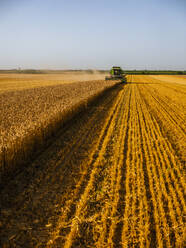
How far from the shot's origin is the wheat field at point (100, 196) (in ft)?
11.2

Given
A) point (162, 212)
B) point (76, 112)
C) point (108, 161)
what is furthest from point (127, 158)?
point (76, 112)

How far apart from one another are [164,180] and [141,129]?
13.7 ft

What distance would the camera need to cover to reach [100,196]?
4402 millimetres

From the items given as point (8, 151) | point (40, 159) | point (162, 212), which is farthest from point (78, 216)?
point (40, 159)

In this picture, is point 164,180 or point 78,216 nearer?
point 78,216

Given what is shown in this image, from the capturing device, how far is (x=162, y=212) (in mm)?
3934

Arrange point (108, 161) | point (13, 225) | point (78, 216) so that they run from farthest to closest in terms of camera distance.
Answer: point (108, 161), point (78, 216), point (13, 225)

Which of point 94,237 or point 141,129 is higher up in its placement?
point 141,129

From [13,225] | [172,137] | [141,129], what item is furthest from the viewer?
[141,129]

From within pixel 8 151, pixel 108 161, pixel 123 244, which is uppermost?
pixel 8 151

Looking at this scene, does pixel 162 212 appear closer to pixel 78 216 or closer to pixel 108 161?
pixel 78 216

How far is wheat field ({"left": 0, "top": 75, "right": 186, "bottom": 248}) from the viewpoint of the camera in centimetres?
341

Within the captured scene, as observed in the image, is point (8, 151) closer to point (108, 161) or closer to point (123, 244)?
point (108, 161)

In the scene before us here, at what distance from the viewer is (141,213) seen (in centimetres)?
389
